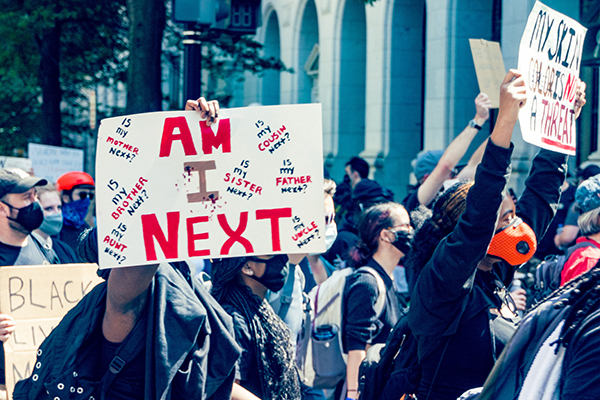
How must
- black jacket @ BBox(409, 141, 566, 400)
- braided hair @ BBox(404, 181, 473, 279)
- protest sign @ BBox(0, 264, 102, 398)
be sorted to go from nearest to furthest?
black jacket @ BBox(409, 141, 566, 400) < braided hair @ BBox(404, 181, 473, 279) < protest sign @ BBox(0, 264, 102, 398)

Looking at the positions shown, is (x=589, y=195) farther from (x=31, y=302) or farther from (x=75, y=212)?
(x=75, y=212)

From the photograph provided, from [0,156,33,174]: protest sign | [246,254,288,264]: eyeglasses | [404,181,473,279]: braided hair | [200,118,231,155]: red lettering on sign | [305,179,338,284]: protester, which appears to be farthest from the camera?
[0,156,33,174]: protest sign

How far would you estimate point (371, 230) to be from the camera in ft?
15.0

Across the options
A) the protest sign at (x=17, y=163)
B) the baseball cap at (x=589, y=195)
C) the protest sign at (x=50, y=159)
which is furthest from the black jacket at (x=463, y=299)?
the protest sign at (x=50, y=159)

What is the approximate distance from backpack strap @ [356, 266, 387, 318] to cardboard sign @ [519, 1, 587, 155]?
1416 mm

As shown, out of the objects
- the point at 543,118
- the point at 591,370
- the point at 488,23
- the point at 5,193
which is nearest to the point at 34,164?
the point at 5,193

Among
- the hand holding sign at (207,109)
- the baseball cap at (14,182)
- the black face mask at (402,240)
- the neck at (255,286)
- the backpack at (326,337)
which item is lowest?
the backpack at (326,337)

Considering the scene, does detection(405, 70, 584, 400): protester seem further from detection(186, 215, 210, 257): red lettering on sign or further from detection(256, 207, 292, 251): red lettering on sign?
detection(186, 215, 210, 257): red lettering on sign

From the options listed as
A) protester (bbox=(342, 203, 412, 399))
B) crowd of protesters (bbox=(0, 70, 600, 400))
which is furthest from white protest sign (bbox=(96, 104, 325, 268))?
protester (bbox=(342, 203, 412, 399))

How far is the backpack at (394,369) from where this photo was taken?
2899 millimetres

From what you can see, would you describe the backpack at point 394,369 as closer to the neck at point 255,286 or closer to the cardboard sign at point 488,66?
the neck at point 255,286

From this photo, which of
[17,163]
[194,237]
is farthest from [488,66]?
[17,163]

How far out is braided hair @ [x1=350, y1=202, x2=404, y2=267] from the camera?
4.53 metres

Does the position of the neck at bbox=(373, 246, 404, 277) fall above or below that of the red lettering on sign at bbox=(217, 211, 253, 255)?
below
